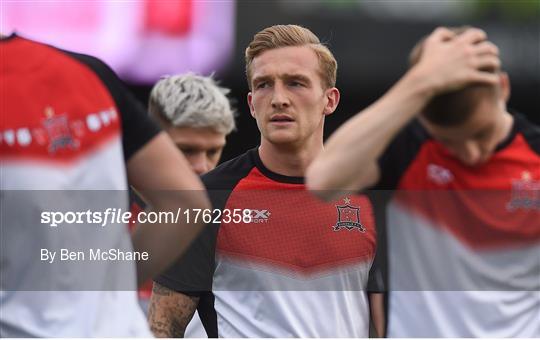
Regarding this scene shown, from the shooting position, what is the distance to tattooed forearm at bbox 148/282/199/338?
372 centimetres

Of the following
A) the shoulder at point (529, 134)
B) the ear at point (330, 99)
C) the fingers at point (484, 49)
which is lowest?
the ear at point (330, 99)

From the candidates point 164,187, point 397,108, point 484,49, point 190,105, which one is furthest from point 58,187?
point 190,105

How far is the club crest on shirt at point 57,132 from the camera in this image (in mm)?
2551

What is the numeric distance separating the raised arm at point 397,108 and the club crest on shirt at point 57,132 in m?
0.62

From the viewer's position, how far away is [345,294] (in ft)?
11.8

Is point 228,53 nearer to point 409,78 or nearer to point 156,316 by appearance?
point 156,316

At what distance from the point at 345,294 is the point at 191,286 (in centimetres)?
57

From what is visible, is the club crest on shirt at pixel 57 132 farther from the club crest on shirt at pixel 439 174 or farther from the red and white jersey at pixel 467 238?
the club crest on shirt at pixel 439 174

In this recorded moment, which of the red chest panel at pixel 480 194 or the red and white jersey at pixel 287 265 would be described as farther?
the red and white jersey at pixel 287 265

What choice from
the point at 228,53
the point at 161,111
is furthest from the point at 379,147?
the point at 228,53

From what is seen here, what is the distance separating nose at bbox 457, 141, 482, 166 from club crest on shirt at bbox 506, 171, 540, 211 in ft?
0.61

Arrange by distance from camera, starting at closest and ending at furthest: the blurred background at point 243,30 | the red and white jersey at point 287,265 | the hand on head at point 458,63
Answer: the hand on head at point 458,63
the red and white jersey at point 287,265
the blurred background at point 243,30

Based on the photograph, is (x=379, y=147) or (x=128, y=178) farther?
(x=128, y=178)

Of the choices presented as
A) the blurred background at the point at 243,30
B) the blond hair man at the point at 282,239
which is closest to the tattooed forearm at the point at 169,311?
the blond hair man at the point at 282,239
